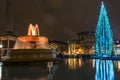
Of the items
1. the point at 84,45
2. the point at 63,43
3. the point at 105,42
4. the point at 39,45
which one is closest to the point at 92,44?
the point at 84,45

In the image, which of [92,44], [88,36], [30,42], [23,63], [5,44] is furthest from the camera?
[88,36]

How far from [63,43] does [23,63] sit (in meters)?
131

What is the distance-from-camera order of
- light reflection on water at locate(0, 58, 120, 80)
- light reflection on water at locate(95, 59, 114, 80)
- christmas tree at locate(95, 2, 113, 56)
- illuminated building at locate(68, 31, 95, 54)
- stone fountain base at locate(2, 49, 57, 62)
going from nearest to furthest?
light reflection on water at locate(95, 59, 114, 80), light reflection on water at locate(0, 58, 120, 80), stone fountain base at locate(2, 49, 57, 62), christmas tree at locate(95, 2, 113, 56), illuminated building at locate(68, 31, 95, 54)

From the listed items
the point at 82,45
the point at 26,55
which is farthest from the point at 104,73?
the point at 82,45

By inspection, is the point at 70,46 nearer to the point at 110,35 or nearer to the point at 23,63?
the point at 110,35

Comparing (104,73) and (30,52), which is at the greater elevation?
(30,52)

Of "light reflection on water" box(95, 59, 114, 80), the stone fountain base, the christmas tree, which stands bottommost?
"light reflection on water" box(95, 59, 114, 80)

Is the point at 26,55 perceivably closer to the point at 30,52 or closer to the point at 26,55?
the point at 26,55

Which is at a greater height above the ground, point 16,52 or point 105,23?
point 105,23

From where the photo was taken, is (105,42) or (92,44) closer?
(105,42)

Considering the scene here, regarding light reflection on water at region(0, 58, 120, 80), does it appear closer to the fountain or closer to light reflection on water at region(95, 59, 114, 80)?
light reflection on water at region(95, 59, 114, 80)

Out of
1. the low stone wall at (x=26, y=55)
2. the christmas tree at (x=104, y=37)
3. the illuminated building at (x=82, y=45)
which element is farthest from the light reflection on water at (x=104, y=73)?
the illuminated building at (x=82, y=45)

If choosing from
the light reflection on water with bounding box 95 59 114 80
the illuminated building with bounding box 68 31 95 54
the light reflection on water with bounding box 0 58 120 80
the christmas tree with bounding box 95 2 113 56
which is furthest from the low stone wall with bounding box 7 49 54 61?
the illuminated building with bounding box 68 31 95 54

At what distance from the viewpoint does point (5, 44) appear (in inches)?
3548
